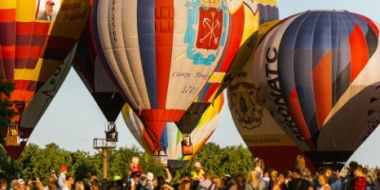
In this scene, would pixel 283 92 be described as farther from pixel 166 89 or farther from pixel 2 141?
pixel 2 141

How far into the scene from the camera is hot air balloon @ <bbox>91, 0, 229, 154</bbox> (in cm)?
4062

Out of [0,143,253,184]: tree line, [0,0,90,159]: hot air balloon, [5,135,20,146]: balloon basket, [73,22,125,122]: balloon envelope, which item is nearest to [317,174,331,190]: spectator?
[0,0,90,159]: hot air balloon

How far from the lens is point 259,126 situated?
4725 centimetres

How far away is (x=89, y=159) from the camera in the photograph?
100688mm

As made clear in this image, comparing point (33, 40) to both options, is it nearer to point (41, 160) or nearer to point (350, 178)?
point (350, 178)

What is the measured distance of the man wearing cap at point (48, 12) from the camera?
4141 centimetres

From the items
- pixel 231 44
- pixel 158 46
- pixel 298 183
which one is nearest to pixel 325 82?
pixel 231 44

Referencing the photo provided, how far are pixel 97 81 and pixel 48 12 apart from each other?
5035 mm

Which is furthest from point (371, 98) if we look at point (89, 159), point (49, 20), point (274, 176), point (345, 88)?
point (89, 159)

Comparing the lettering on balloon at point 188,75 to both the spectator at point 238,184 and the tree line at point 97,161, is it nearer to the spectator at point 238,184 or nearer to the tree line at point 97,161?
the spectator at point 238,184

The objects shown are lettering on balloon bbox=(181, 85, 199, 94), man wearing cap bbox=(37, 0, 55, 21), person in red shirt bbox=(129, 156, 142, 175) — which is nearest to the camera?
person in red shirt bbox=(129, 156, 142, 175)

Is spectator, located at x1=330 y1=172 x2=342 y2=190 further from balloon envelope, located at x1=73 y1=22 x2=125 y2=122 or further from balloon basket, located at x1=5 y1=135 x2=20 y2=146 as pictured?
balloon envelope, located at x1=73 y1=22 x2=125 y2=122

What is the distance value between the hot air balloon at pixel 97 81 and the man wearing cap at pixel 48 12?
2224 mm

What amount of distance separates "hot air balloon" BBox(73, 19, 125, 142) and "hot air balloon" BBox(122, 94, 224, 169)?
5.67m
